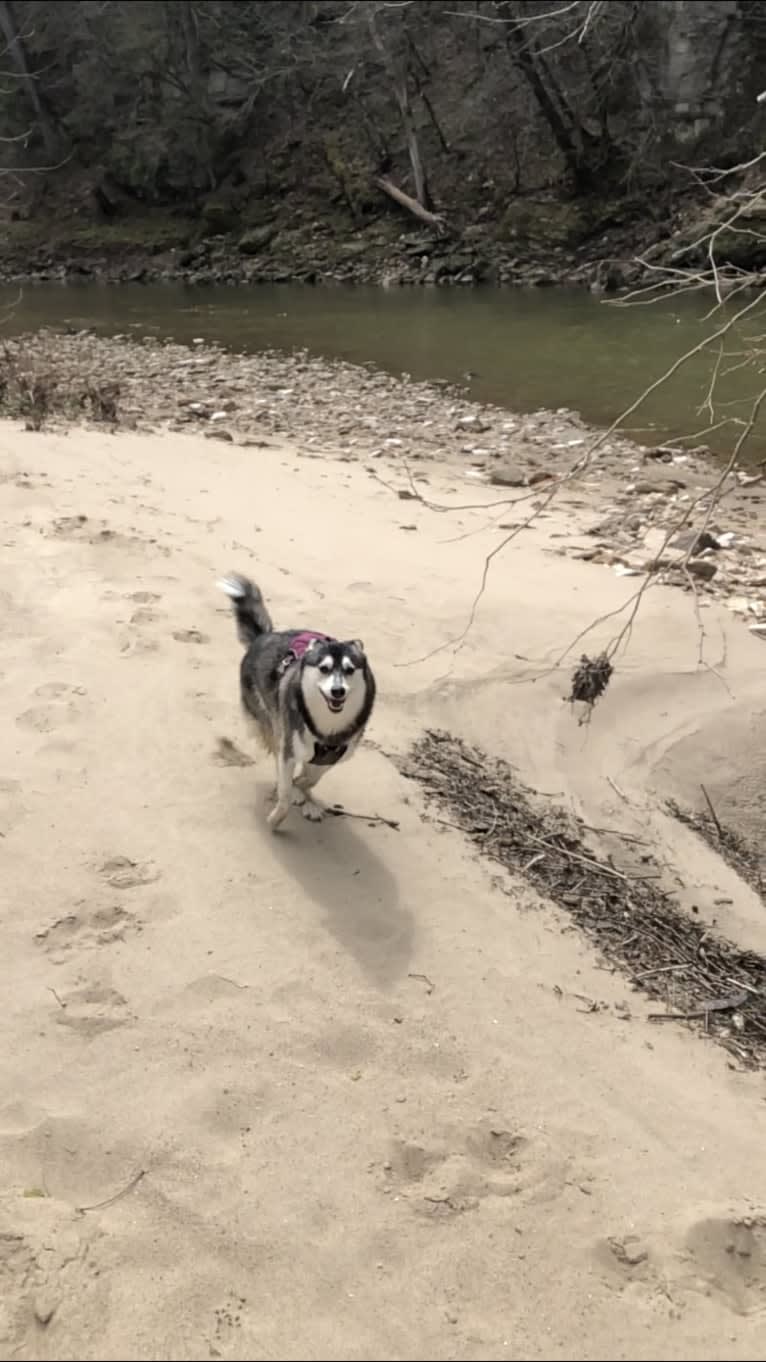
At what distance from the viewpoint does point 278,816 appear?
3990 millimetres

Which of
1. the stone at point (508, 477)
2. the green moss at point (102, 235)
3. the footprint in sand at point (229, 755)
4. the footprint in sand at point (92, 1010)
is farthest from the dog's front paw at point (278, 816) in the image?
the green moss at point (102, 235)

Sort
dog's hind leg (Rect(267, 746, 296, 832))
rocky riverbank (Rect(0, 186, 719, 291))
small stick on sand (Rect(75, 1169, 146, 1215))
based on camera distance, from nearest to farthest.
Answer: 1. small stick on sand (Rect(75, 1169, 146, 1215))
2. dog's hind leg (Rect(267, 746, 296, 832))
3. rocky riverbank (Rect(0, 186, 719, 291))

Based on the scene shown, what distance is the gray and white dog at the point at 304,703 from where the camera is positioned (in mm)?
3732

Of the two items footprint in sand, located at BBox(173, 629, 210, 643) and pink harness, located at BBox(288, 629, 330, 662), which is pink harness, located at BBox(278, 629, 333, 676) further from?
footprint in sand, located at BBox(173, 629, 210, 643)

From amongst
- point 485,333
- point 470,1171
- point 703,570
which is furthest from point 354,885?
point 485,333

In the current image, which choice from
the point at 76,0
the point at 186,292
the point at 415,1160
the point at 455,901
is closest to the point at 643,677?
the point at 455,901

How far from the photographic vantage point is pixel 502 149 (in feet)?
92.8

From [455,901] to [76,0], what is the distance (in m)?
39.7

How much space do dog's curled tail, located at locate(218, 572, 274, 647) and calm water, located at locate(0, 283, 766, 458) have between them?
655 centimetres

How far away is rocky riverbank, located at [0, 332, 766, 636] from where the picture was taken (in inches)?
292

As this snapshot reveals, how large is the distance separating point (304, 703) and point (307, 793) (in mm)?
531

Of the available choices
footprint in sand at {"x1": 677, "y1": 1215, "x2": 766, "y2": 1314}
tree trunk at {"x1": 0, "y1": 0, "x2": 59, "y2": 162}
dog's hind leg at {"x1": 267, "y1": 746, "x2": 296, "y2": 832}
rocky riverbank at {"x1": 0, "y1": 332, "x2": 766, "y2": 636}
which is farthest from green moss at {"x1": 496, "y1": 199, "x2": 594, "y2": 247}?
footprint in sand at {"x1": 677, "y1": 1215, "x2": 766, "y2": 1314}

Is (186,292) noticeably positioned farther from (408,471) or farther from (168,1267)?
(168,1267)

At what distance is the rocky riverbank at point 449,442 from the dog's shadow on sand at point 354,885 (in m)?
2.53
